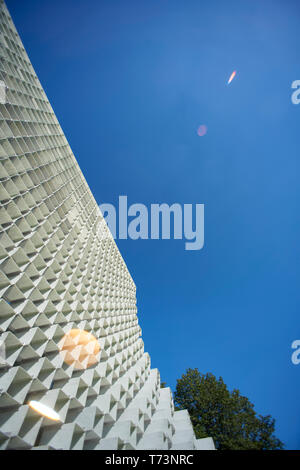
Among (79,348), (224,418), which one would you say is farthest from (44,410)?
(224,418)

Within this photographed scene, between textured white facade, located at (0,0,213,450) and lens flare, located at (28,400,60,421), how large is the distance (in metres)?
0.10

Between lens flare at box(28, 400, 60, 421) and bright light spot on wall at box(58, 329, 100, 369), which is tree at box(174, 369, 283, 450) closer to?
bright light spot on wall at box(58, 329, 100, 369)

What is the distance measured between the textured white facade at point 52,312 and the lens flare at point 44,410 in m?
0.10

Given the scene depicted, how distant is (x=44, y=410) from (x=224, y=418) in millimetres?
19095

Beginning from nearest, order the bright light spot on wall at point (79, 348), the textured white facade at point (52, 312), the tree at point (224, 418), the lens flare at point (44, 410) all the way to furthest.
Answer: the lens flare at point (44, 410), the textured white facade at point (52, 312), the bright light spot on wall at point (79, 348), the tree at point (224, 418)

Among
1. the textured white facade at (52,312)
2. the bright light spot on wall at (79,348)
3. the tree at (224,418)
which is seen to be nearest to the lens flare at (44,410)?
→ the textured white facade at (52,312)

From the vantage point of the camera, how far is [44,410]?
5.21 m

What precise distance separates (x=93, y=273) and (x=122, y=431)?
782 cm

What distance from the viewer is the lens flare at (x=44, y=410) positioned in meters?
5.10

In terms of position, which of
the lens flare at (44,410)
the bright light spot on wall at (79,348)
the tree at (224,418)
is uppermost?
the bright light spot on wall at (79,348)

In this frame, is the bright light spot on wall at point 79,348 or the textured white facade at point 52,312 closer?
the textured white facade at point 52,312

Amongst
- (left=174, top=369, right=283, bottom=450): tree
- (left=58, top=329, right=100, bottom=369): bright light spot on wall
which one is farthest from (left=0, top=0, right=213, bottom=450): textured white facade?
(left=174, top=369, right=283, bottom=450): tree

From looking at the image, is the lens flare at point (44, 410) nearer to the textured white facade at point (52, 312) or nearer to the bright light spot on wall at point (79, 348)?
the textured white facade at point (52, 312)
